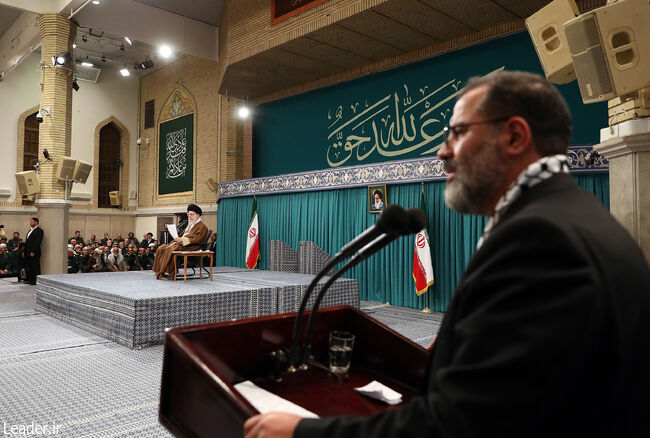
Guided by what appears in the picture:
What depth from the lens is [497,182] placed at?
2.66 feet

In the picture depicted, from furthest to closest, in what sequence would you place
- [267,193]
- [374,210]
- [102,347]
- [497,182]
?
[267,193] < [374,210] < [102,347] < [497,182]

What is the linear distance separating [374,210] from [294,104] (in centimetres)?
352

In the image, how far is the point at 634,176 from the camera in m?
2.76

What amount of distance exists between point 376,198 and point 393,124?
148 cm

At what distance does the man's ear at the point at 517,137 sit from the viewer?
0.77m

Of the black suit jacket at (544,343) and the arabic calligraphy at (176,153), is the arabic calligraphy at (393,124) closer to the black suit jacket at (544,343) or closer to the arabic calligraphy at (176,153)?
the arabic calligraphy at (176,153)

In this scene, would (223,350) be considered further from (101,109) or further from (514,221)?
(101,109)

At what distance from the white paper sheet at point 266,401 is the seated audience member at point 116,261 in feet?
33.7

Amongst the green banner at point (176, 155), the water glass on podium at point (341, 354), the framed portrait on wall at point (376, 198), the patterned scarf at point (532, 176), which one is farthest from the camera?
the green banner at point (176, 155)

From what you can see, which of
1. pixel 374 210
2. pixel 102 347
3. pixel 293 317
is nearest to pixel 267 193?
pixel 374 210

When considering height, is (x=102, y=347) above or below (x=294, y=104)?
below

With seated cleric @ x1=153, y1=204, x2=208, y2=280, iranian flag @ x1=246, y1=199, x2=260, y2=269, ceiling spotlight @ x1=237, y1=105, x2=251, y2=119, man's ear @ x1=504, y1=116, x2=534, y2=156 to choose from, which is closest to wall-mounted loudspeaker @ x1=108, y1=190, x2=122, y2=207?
ceiling spotlight @ x1=237, y1=105, x2=251, y2=119

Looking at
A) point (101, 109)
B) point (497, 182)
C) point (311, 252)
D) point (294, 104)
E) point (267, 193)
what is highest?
point (101, 109)

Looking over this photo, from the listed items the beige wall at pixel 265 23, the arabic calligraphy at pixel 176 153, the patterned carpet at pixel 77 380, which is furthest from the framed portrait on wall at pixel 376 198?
the arabic calligraphy at pixel 176 153
